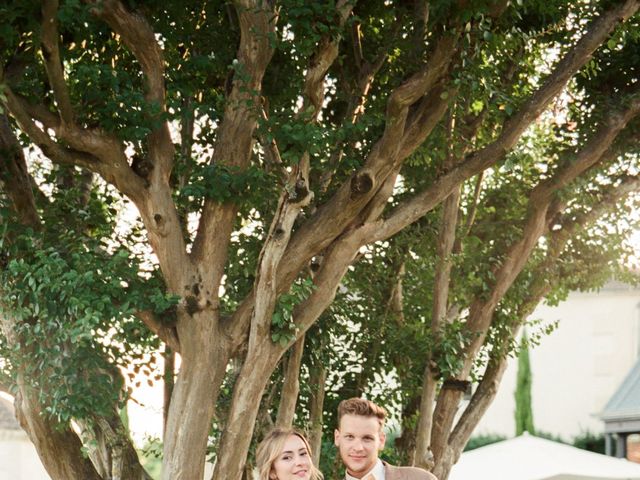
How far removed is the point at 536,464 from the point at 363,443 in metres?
11.4

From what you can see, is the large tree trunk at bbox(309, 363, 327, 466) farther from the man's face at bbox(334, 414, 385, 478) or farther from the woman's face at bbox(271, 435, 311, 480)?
the man's face at bbox(334, 414, 385, 478)

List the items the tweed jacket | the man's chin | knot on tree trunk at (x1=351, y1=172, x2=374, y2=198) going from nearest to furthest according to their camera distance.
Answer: the man's chin → the tweed jacket → knot on tree trunk at (x1=351, y1=172, x2=374, y2=198)

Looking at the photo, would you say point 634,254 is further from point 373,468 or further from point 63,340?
point 373,468

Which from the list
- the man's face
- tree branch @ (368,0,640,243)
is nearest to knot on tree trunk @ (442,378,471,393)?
tree branch @ (368,0,640,243)

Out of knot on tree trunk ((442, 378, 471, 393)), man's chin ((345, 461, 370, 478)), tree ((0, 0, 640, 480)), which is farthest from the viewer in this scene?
knot on tree trunk ((442, 378, 471, 393))

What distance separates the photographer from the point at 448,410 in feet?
50.4

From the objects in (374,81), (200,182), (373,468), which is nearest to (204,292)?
(200,182)

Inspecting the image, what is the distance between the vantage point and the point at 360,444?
5.45 meters

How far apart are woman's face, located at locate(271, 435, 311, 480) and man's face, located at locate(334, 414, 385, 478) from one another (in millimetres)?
264

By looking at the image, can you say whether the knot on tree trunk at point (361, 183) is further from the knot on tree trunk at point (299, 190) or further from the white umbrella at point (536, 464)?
the white umbrella at point (536, 464)

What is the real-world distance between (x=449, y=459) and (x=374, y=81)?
486 cm

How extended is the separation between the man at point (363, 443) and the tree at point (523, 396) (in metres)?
30.1

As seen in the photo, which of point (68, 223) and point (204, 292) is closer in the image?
point (204, 292)

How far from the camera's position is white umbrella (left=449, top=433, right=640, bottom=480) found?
16.2m
